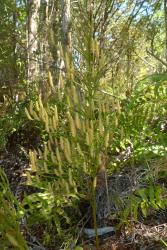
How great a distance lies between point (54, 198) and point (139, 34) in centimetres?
433

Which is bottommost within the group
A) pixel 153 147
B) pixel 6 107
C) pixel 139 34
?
pixel 153 147

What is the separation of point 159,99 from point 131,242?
1120 millimetres

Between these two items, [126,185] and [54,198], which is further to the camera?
[126,185]

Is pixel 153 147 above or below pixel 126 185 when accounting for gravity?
above

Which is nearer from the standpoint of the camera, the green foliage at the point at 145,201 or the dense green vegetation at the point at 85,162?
the dense green vegetation at the point at 85,162

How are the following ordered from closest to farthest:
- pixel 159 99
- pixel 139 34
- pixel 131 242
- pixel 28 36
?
pixel 131 242, pixel 159 99, pixel 139 34, pixel 28 36

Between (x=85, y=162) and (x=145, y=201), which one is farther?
(x=145, y=201)

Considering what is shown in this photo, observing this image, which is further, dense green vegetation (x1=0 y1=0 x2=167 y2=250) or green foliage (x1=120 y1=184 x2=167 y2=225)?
green foliage (x1=120 y1=184 x2=167 y2=225)

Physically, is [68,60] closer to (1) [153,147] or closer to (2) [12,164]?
(1) [153,147]

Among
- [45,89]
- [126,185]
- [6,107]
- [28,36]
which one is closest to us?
[126,185]

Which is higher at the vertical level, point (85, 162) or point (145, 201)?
point (85, 162)

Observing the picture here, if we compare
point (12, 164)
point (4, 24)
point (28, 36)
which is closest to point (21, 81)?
point (4, 24)

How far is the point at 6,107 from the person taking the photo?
14.7 ft

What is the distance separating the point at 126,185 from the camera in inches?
106
